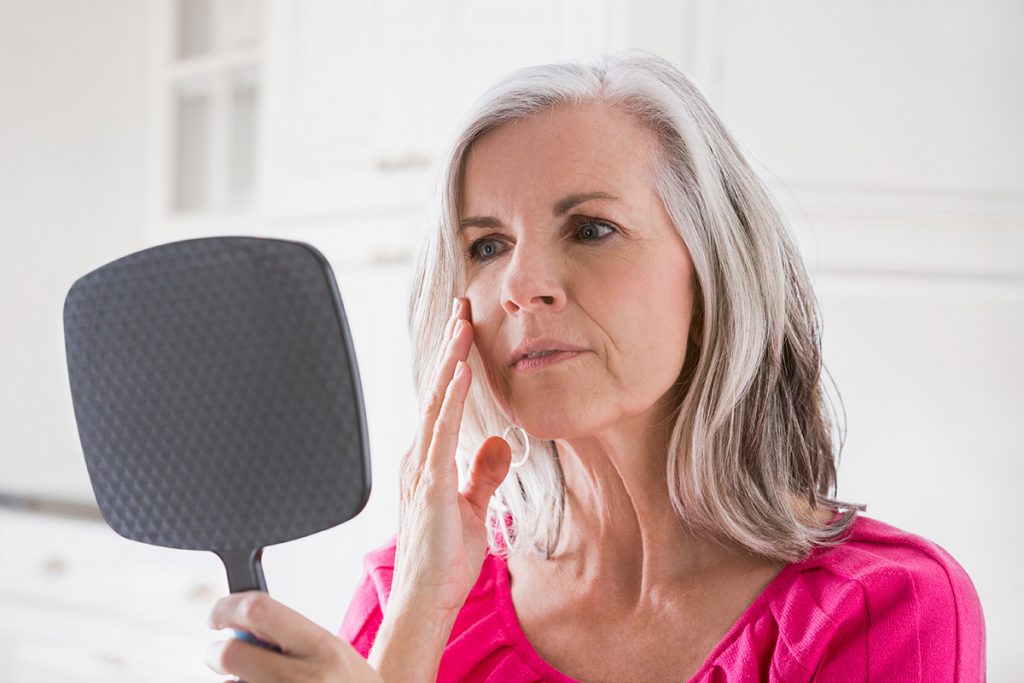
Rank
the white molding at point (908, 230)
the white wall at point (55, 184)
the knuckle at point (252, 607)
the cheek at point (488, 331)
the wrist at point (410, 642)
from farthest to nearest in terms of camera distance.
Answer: the white wall at point (55, 184)
the white molding at point (908, 230)
the cheek at point (488, 331)
the wrist at point (410, 642)
the knuckle at point (252, 607)

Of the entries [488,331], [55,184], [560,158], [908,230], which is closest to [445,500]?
[488,331]

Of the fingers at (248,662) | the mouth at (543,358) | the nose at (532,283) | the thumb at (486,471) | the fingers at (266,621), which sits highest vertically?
the nose at (532,283)

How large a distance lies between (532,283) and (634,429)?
8.1 inches

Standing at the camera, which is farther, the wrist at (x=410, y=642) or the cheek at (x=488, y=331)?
the cheek at (x=488, y=331)

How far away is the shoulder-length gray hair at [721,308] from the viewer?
91 centimetres

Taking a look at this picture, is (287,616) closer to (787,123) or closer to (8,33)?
(787,123)

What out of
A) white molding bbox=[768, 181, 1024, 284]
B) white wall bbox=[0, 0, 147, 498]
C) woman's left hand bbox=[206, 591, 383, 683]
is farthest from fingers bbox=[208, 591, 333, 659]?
white wall bbox=[0, 0, 147, 498]

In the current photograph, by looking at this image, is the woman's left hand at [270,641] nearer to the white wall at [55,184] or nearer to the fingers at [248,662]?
the fingers at [248,662]

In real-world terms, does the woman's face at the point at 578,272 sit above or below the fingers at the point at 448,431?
above

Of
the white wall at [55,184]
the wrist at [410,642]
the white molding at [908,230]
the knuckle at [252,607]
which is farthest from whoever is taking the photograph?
the white wall at [55,184]

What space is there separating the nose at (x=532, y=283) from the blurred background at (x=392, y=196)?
1.10ft

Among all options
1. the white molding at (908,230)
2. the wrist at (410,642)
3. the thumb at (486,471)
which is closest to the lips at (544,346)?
the thumb at (486,471)

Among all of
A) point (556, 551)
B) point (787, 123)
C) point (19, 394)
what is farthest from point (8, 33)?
point (556, 551)

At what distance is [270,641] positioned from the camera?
521mm
